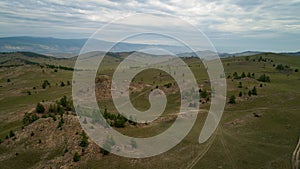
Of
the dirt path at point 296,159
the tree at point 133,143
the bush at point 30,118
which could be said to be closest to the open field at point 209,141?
the dirt path at point 296,159

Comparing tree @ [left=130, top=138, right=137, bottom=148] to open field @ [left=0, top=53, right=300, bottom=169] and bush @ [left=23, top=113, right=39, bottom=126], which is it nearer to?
open field @ [left=0, top=53, right=300, bottom=169]

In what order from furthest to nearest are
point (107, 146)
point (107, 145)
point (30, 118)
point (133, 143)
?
point (30, 118) → point (133, 143) → point (107, 145) → point (107, 146)

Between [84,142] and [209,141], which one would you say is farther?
[209,141]

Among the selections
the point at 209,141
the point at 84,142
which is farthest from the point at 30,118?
the point at 209,141

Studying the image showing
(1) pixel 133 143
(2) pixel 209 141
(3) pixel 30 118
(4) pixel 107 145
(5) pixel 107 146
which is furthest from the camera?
(3) pixel 30 118

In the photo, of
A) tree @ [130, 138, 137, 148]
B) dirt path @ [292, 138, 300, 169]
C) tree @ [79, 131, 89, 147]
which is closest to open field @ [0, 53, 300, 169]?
dirt path @ [292, 138, 300, 169]

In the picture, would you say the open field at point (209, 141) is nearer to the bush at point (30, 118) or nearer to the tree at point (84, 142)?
the tree at point (84, 142)

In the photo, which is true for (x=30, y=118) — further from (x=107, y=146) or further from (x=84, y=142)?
(x=107, y=146)

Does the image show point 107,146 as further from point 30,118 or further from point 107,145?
point 30,118

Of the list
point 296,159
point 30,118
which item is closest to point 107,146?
point 30,118

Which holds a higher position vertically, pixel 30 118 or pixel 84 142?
pixel 30 118

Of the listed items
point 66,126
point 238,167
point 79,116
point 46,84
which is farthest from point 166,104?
point 46,84

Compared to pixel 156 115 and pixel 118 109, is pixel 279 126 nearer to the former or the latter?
pixel 156 115

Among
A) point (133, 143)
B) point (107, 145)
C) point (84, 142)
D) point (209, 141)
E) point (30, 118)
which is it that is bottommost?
point (133, 143)
